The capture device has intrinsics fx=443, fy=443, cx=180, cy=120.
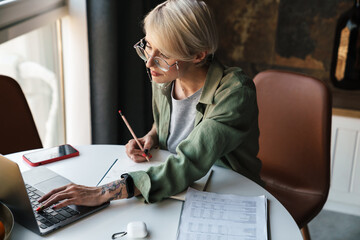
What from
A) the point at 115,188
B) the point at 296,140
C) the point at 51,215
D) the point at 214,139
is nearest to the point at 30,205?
the point at 51,215

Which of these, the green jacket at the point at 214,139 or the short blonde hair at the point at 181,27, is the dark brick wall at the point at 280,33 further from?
the short blonde hair at the point at 181,27

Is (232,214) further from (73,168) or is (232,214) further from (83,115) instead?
(83,115)

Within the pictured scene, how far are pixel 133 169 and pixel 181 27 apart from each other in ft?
1.47

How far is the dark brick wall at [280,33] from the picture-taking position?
263 centimetres

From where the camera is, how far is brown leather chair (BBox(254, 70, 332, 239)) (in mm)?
1697

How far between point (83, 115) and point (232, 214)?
1.47 meters

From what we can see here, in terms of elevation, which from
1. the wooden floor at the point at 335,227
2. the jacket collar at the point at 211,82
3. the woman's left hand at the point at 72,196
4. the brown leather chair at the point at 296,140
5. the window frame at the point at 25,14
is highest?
the window frame at the point at 25,14

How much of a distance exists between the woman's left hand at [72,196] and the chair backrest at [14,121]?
59 centimetres

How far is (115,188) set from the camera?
1167 millimetres

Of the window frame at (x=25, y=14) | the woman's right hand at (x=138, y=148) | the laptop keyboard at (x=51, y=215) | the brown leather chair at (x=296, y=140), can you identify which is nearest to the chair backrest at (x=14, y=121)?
the window frame at (x=25, y=14)

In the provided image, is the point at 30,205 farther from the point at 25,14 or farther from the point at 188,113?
the point at 25,14

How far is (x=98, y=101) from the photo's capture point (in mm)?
2275

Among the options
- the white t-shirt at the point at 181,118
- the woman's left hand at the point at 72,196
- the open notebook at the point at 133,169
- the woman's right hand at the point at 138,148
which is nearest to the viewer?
the woman's left hand at the point at 72,196

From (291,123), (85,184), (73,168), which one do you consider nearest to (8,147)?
(73,168)
